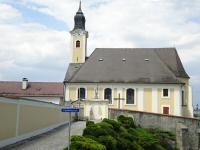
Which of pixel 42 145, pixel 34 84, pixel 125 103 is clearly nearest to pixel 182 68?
pixel 125 103

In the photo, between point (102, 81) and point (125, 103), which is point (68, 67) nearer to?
point (102, 81)

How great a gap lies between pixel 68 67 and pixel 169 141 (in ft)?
95.6

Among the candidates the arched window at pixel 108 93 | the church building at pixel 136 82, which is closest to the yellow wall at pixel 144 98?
the church building at pixel 136 82

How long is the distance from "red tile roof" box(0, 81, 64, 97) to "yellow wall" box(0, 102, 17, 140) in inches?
1532

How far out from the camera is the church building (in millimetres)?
54125

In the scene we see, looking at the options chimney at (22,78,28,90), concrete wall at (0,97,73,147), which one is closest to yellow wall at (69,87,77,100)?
chimney at (22,78,28,90)

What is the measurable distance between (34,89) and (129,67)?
14979 mm

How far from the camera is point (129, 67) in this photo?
57406 mm

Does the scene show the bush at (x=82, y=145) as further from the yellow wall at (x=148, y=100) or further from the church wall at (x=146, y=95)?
the yellow wall at (x=148, y=100)

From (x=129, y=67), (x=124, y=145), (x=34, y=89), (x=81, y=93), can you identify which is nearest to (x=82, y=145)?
(x=124, y=145)

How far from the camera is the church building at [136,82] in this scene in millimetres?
54125

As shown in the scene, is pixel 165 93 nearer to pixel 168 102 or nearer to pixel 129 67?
pixel 168 102

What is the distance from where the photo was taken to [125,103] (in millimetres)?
55344

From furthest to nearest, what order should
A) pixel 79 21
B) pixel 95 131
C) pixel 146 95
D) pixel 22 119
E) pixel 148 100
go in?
pixel 79 21, pixel 146 95, pixel 148 100, pixel 22 119, pixel 95 131
